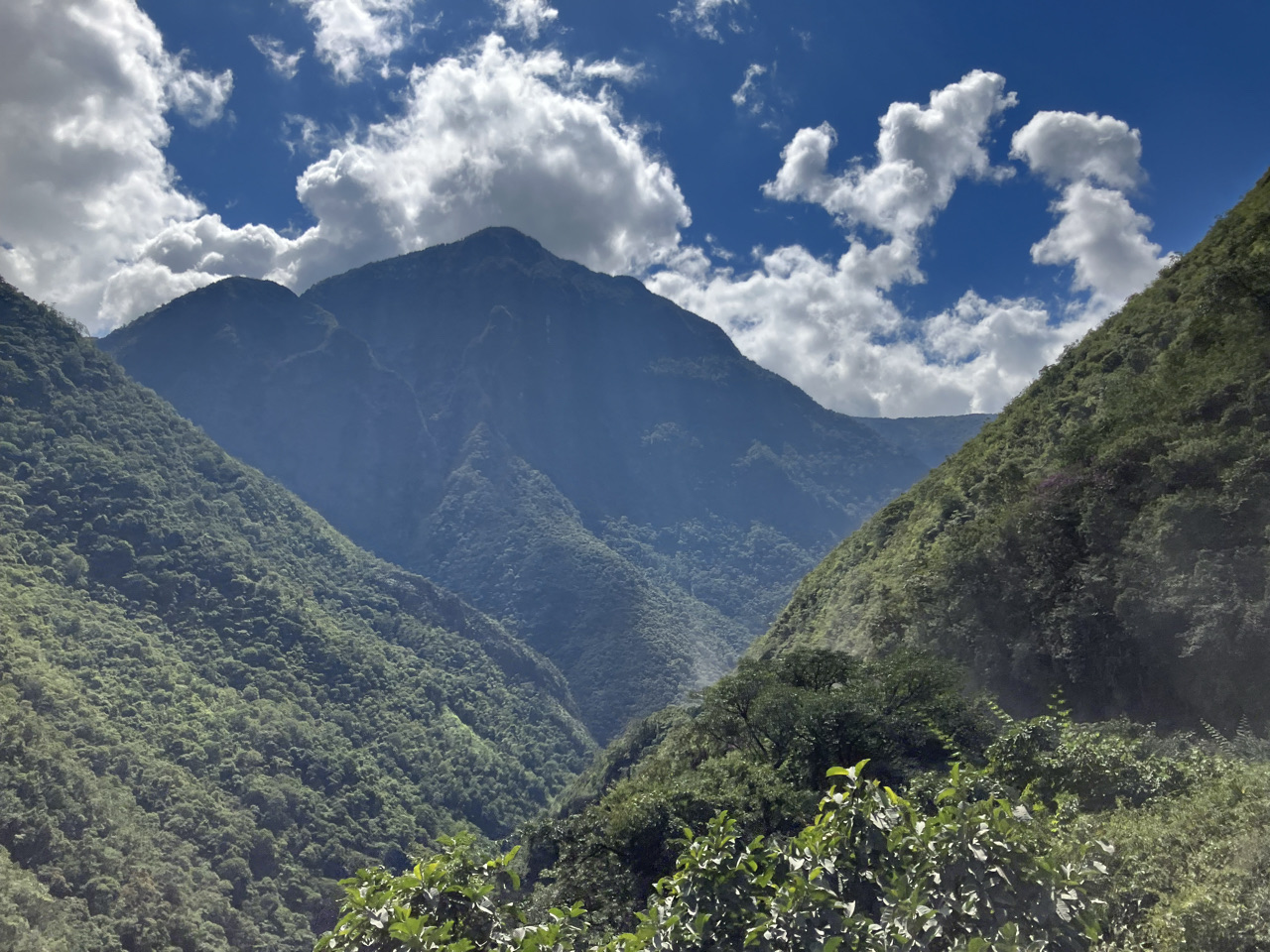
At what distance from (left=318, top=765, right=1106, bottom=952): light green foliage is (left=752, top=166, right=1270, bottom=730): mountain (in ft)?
59.1

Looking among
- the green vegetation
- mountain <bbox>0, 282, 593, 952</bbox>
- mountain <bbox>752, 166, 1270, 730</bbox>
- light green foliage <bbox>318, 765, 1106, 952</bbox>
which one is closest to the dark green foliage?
mountain <bbox>752, 166, 1270, 730</bbox>

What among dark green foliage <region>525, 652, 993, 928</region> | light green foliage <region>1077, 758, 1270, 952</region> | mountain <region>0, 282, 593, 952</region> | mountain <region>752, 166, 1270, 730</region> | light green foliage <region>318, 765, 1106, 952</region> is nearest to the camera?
light green foliage <region>318, 765, 1106, 952</region>

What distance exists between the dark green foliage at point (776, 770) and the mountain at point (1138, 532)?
164 inches

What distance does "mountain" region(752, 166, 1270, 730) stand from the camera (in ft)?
65.1

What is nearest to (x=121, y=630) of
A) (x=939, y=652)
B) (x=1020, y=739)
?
(x=939, y=652)

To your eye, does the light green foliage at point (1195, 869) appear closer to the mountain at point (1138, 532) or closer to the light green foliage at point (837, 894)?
the light green foliage at point (837, 894)

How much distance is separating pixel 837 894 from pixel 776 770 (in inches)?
682

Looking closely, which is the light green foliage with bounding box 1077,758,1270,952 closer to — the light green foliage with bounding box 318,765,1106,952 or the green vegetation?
the green vegetation

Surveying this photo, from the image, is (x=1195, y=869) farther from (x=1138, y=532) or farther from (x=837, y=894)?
(x=1138, y=532)

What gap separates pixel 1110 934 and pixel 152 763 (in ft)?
293

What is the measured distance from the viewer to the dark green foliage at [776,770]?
19250 millimetres

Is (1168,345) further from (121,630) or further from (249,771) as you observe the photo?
(121,630)

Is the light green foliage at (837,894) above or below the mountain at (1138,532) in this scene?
below

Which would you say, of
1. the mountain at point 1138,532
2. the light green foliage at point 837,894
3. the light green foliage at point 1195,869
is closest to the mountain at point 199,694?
the mountain at point 1138,532
